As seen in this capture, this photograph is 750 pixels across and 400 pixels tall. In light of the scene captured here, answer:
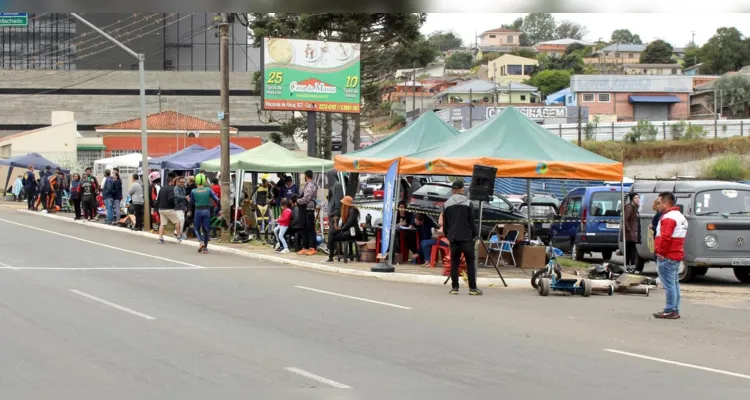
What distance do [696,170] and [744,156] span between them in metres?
4.05

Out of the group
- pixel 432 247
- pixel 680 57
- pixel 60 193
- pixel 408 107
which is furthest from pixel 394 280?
pixel 680 57

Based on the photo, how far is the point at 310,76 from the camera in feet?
99.4

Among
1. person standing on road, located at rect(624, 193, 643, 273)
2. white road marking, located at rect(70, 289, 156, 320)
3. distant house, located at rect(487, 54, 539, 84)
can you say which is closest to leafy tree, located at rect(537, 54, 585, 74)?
distant house, located at rect(487, 54, 539, 84)

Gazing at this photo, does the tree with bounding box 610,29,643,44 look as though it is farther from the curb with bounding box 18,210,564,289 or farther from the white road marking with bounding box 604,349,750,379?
the curb with bounding box 18,210,564,289

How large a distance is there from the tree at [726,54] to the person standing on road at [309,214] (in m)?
108

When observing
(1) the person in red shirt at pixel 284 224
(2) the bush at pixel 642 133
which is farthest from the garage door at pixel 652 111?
(1) the person in red shirt at pixel 284 224

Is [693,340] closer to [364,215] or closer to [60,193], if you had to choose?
[364,215]

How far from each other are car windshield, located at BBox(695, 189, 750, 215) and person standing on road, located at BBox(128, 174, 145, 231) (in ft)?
61.5

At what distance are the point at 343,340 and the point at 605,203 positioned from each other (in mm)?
14935

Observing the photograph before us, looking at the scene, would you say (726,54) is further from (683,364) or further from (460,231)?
(683,364)

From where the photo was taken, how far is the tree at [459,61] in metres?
177

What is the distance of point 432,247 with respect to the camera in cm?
2073

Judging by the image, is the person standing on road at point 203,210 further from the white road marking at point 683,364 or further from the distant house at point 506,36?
the distant house at point 506,36

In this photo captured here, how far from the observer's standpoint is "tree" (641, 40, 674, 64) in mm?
146750
